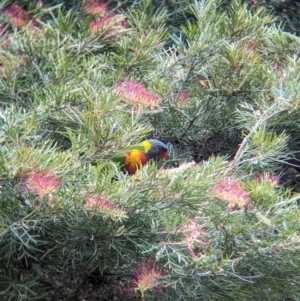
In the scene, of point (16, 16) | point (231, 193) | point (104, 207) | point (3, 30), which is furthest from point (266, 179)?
point (16, 16)

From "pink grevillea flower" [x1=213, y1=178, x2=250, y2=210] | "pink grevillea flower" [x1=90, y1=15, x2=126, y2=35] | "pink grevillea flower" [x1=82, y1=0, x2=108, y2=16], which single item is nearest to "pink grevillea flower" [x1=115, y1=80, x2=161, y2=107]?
"pink grevillea flower" [x1=213, y1=178, x2=250, y2=210]

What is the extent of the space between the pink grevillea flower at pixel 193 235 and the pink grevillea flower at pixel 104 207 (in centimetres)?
17

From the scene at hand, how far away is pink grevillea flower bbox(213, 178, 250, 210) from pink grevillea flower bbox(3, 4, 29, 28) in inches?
43.8

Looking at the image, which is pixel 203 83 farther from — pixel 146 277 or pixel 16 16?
pixel 146 277

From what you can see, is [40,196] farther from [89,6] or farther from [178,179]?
[89,6]

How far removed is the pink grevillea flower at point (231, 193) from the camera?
159cm

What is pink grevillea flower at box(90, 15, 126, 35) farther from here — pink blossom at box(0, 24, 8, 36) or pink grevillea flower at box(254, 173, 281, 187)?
pink grevillea flower at box(254, 173, 281, 187)

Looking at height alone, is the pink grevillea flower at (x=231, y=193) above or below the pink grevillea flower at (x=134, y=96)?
below

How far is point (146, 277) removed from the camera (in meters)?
1.60

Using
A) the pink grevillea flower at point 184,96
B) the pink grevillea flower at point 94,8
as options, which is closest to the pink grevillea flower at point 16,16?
the pink grevillea flower at point 94,8

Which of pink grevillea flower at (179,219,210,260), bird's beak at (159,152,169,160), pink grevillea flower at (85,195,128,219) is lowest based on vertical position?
bird's beak at (159,152,169,160)

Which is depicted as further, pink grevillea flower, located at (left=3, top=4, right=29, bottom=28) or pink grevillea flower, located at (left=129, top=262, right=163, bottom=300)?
pink grevillea flower, located at (left=3, top=4, right=29, bottom=28)

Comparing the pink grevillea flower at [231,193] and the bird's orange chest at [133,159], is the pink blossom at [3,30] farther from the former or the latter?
→ the pink grevillea flower at [231,193]

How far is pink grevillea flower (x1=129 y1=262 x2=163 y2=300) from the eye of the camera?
1.57 meters
